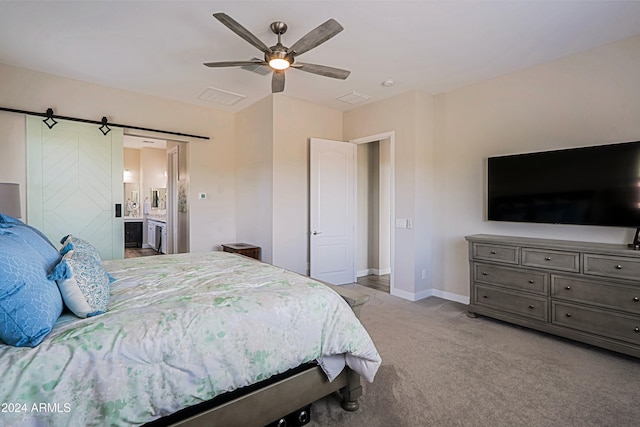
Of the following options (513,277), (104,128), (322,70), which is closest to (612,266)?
(513,277)

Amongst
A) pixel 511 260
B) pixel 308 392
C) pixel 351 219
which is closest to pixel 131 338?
pixel 308 392

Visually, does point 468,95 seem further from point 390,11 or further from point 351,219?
point 351,219

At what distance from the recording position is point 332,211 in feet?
16.0

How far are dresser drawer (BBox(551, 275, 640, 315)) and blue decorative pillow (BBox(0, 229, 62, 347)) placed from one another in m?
3.62

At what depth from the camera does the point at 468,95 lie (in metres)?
4.03

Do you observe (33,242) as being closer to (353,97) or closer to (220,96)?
(220,96)

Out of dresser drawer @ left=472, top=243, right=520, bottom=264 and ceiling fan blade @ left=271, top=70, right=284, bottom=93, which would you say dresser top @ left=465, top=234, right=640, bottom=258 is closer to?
dresser drawer @ left=472, top=243, right=520, bottom=264

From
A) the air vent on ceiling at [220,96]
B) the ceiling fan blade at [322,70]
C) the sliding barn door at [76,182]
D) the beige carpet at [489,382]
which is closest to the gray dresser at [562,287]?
the beige carpet at [489,382]

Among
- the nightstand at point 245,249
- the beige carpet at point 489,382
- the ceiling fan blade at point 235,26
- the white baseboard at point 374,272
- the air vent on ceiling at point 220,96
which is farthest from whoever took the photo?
the white baseboard at point 374,272

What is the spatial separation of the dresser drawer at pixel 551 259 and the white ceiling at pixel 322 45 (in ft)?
6.42

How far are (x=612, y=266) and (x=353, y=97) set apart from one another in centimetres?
344

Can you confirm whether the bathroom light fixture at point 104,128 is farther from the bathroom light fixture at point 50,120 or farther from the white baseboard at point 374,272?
the white baseboard at point 374,272

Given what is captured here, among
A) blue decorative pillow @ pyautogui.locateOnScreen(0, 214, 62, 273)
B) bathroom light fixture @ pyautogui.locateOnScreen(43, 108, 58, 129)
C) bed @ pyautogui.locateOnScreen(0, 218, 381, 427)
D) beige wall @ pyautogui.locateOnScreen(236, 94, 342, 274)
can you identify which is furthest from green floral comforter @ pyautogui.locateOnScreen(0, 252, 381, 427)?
bathroom light fixture @ pyautogui.locateOnScreen(43, 108, 58, 129)

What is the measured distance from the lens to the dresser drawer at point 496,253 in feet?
10.4
